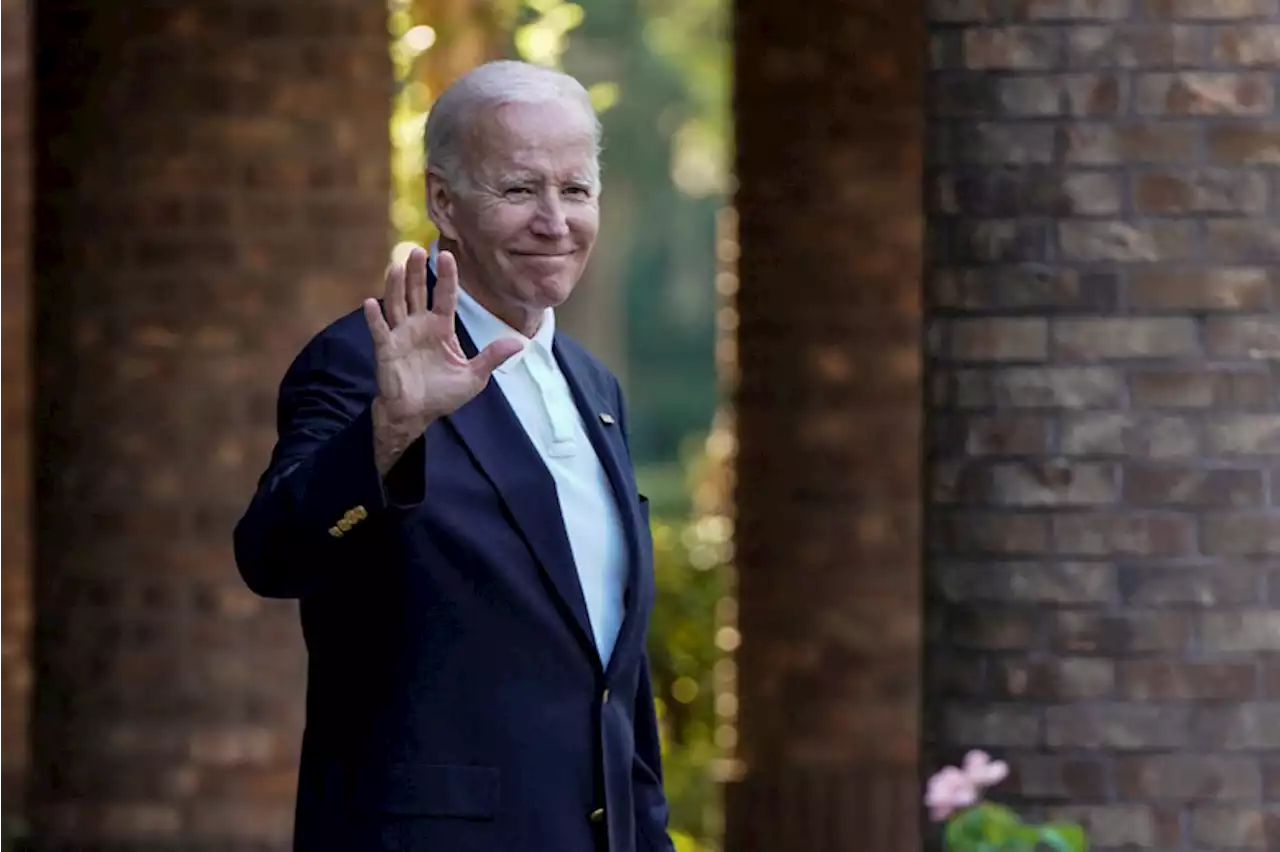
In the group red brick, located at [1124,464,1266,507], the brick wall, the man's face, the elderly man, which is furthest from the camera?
the brick wall

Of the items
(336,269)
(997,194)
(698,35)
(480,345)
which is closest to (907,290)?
(336,269)

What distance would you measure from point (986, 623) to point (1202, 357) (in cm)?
59

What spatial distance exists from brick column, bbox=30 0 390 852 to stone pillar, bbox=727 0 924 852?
7.53ft

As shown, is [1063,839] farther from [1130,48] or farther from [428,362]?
[1130,48]

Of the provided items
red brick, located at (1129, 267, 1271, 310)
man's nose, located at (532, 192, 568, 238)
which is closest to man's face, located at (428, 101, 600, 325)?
man's nose, located at (532, 192, 568, 238)

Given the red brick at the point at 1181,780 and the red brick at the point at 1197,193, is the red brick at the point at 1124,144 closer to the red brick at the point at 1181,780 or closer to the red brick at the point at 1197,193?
the red brick at the point at 1197,193

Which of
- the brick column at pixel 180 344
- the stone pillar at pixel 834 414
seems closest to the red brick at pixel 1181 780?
the brick column at pixel 180 344

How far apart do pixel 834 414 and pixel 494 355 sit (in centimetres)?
588

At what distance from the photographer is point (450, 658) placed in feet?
11.3

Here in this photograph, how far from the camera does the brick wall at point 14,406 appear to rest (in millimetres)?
11578

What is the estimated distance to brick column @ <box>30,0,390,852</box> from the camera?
699cm

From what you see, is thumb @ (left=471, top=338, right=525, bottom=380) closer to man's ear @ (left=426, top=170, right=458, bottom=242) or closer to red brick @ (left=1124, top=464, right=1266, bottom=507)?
man's ear @ (left=426, top=170, right=458, bottom=242)

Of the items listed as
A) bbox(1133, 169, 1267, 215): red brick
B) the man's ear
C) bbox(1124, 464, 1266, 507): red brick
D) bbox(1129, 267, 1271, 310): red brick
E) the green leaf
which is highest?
bbox(1133, 169, 1267, 215): red brick

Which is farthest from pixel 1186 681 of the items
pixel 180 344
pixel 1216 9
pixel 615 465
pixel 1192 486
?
→ pixel 180 344
